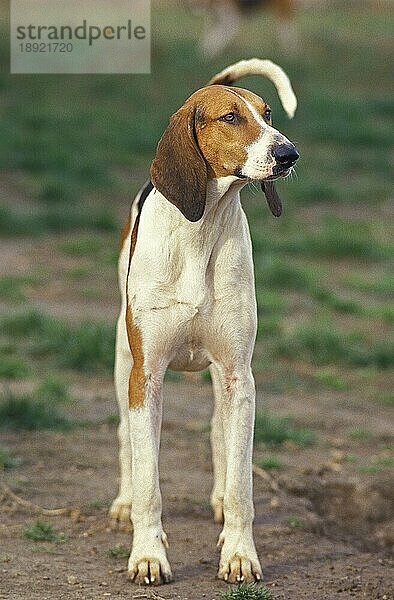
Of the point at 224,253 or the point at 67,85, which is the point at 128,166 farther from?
the point at 224,253

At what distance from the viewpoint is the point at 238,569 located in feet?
15.1

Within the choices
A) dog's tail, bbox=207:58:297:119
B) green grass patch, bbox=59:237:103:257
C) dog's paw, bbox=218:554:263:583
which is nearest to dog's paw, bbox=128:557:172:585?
dog's paw, bbox=218:554:263:583

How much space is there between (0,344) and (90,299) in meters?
1.15

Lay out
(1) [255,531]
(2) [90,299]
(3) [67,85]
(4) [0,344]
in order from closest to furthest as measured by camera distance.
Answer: (1) [255,531] < (4) [0,344] < (2) [90,299] < (3) [67,85]

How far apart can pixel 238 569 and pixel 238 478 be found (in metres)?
0.33

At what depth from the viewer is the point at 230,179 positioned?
14.2 ft

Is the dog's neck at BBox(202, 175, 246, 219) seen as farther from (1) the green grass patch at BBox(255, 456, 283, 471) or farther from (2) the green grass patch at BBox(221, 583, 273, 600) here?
(1) the green grass patch at BBox(255, 456, 283, 471)

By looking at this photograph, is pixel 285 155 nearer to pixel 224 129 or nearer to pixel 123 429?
pixel 224 129

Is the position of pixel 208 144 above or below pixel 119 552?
above

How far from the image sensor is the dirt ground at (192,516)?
4.63 meters

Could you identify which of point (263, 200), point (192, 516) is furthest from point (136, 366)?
point (263, 200)

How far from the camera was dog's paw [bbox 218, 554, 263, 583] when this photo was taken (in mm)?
4613

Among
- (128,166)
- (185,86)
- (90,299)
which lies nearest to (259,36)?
(185,86)

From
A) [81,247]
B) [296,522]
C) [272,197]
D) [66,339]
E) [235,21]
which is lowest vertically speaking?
[296,522]
